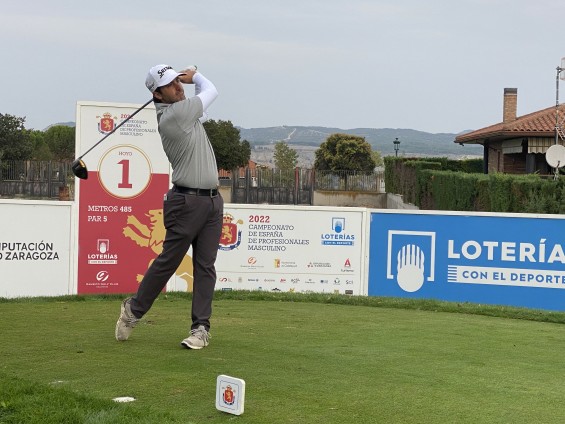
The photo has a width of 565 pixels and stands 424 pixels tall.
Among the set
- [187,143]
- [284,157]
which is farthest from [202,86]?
[284,157]

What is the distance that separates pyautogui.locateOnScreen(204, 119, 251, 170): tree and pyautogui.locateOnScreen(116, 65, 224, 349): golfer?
82463 millimetres

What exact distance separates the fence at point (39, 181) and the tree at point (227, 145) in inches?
1437

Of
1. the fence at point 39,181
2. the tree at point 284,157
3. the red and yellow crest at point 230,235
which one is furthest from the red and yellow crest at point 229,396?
the tree at point 284,157

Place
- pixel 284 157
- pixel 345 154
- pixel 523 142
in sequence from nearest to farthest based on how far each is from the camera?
pixel 523 142
pixel 345 154
pixel 284 157

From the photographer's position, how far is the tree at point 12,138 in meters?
70.9

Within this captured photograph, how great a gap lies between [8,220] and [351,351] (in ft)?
26.0

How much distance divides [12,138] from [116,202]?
61727 millimetres

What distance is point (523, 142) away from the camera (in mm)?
47281

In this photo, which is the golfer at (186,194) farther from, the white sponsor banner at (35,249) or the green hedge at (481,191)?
the green hedge at (481,191)

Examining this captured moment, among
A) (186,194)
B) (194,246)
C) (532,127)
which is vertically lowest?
(194,246)

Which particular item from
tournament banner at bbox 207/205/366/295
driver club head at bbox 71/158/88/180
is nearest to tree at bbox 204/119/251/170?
tournament banner at bbox 207/205/366/295

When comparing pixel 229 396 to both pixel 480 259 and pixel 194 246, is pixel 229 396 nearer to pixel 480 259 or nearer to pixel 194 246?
pixel 194 246

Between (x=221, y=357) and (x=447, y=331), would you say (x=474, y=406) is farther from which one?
(x=447, y=331)

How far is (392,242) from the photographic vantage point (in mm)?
13531
